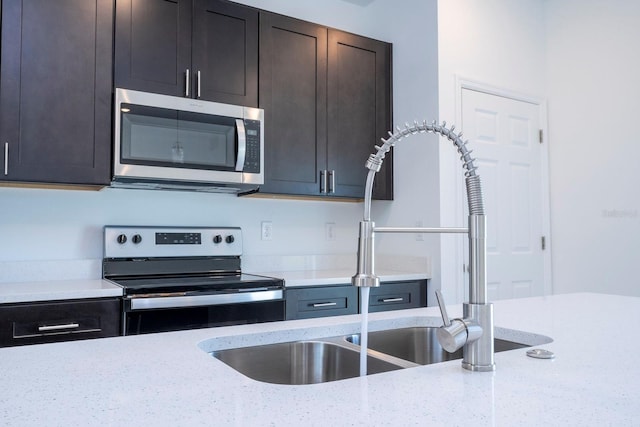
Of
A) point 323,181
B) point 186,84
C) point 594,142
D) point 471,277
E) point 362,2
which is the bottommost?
point 471,277

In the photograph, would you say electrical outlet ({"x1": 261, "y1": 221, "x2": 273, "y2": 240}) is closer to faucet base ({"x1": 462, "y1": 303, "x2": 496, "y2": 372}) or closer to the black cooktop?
the black cooktop

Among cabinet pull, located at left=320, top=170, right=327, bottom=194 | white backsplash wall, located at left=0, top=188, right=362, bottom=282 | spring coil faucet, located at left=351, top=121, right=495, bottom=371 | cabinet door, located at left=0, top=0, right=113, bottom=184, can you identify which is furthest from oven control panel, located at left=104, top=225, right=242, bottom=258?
spring coil faucet, located at left=351, top=121, right=495, bottom=371

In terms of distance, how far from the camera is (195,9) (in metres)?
2.69

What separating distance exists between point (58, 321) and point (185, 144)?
3.35ft

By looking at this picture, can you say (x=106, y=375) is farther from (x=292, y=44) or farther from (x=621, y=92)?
(x=621, y=92)

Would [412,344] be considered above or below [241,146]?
below

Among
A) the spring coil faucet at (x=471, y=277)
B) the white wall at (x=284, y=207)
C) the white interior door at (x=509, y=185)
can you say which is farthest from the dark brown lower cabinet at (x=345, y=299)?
the spring coil faucet at (x=471, y=277)

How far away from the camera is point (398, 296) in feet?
9.76

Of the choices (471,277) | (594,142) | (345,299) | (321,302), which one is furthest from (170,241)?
(594,142)

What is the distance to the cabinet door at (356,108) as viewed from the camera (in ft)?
10.3

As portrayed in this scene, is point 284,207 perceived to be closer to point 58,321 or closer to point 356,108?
point 356,108

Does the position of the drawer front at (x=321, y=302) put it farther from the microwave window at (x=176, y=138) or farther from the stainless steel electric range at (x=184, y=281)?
the microwave window at (x=176, y=138)

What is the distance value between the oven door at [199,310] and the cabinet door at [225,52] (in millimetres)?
1063

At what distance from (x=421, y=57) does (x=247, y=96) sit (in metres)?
1.14
